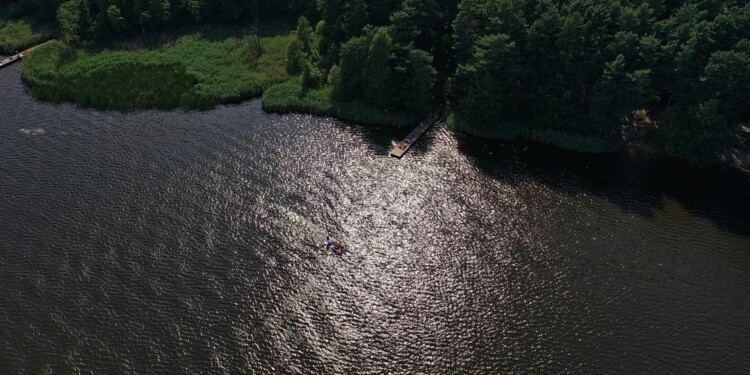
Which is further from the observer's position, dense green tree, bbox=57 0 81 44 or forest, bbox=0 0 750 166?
dense green tree, bbox=57 0 81 44

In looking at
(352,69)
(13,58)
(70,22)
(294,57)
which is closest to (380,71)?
(352,69)

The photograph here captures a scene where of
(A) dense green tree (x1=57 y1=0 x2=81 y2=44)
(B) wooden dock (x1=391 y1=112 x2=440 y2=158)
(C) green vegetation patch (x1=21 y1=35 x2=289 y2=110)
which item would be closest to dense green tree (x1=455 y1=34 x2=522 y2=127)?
(B) wooden dock (x1=391 y1=112 x2=440 y2=158)

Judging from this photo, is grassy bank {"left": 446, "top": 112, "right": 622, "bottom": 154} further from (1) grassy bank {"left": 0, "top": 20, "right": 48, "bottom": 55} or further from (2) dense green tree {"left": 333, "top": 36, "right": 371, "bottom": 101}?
(1) grassy bank {"left": 0, "top": 20, "right": 48, "bottom": 55}

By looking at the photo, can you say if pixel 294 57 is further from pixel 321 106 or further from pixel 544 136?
pixel 544 136

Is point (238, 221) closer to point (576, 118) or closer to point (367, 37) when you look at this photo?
point (367, 37)

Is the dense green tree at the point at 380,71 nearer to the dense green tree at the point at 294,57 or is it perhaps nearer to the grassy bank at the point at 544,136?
the grassy bank at the point at 544,136

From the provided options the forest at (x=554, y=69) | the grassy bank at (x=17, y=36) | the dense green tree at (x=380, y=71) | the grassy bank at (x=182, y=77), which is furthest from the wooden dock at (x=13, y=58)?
the dense green tree at (x=380, y=71)
